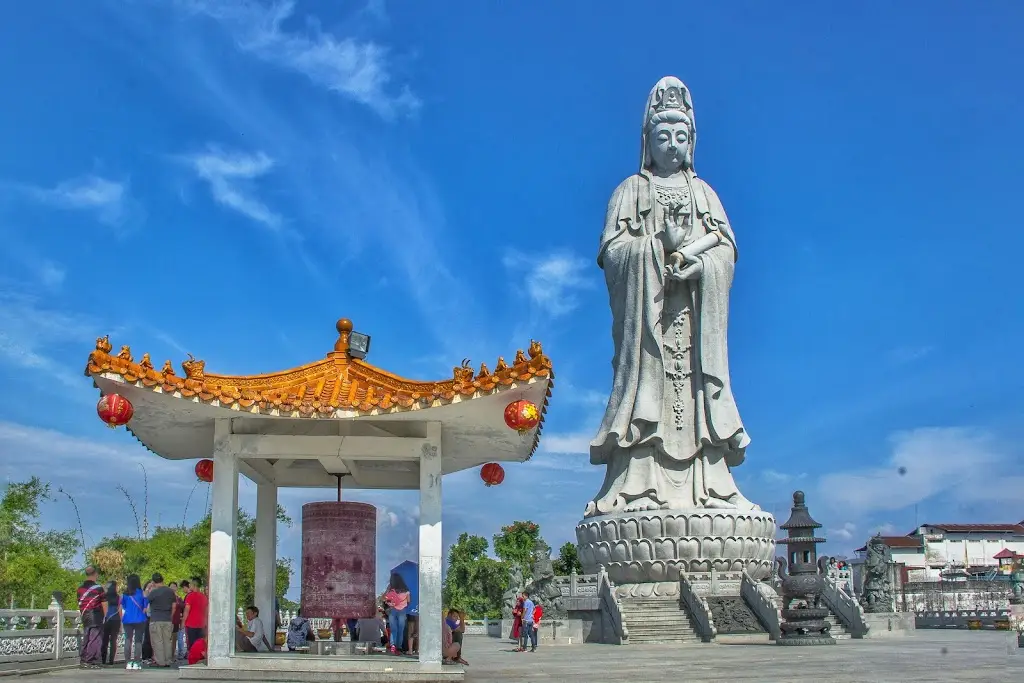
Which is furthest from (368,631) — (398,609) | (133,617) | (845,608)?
(845,608)

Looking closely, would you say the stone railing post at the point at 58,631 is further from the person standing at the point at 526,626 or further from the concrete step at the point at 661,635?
the concrete step at the point at 661,635

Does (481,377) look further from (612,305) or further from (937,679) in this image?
(612,305)

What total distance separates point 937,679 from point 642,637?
9140mm

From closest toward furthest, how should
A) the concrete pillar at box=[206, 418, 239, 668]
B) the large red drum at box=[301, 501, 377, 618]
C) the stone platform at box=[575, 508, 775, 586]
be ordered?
the concrete pillar at box=[206, 418, 239, 668], the large red drum at box=[301, 501, 377, 618], the stone platform at box=[575, 508, 775, 586]

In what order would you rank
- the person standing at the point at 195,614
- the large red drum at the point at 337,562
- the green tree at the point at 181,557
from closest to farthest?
the large red drum at the point at 337,562
the person standing at the point at 195,614
the green tree at the point at 181,557

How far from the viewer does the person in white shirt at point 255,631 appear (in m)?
9.29

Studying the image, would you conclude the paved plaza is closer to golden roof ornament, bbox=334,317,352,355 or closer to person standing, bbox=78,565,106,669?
person standing, bbox=78,565,106,669

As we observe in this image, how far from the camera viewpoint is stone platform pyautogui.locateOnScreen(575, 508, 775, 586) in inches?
841

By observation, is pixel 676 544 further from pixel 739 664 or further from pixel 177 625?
pixel 177 625

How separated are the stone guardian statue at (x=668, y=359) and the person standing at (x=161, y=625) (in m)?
13.4

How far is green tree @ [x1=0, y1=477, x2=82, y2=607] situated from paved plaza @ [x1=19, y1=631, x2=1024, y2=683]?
14408 mm

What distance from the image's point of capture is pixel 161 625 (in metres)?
9.98

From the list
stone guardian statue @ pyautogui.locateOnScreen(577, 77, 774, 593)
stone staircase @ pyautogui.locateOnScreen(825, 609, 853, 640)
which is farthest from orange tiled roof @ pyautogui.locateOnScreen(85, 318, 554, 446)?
stone guardian statue @ pyautogui.locateOnScreen(577, 77, 774, 593)

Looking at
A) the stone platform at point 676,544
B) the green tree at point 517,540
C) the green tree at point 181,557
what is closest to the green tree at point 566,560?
the green tree at point 517,540
